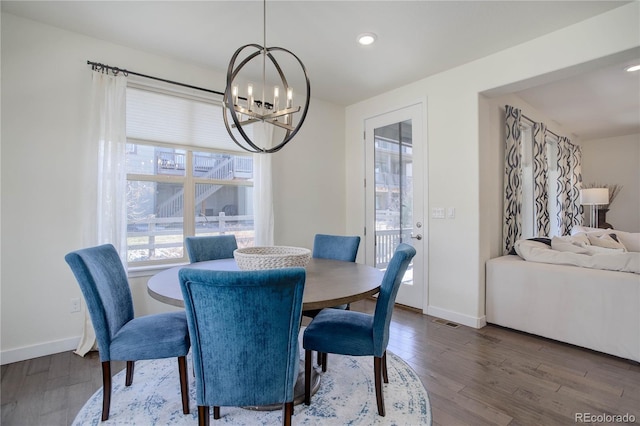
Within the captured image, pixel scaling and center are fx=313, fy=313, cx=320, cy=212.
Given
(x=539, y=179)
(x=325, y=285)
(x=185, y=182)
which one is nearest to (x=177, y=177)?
(x=185, y=182)

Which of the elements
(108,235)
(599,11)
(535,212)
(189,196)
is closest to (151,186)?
(189,196)

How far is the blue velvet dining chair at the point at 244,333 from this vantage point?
1.17 m

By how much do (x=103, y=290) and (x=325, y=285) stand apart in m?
1.20

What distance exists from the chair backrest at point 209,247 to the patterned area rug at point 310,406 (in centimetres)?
85

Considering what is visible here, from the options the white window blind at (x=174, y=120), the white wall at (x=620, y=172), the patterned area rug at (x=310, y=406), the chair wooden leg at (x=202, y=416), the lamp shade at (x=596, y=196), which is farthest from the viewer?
the white wall at (x=620, y=172)

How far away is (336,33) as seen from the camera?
8.41 feet

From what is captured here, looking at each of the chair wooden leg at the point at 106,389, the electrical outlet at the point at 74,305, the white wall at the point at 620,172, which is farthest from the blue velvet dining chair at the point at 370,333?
the white wall at the point at 620,172

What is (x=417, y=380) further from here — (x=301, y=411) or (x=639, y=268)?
(x=639, y=268)

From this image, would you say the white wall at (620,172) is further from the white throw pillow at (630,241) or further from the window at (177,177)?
the window at (177,177)

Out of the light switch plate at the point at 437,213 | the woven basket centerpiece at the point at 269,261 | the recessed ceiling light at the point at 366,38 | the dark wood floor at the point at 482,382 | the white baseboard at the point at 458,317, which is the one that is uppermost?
the recessed ceiling light at the point at 366,38

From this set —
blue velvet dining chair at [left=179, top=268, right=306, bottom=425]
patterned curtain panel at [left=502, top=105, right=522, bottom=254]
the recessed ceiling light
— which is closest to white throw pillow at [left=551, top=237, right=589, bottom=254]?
patterned curtain panel at [left=502, top=105, right=522, bottom=254]

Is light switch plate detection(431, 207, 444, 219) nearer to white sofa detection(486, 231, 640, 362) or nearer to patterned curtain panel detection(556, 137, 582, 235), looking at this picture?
white sofa detection(486, 231, 640, 362)

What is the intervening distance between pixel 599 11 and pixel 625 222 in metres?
5.61

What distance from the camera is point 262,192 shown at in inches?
134
